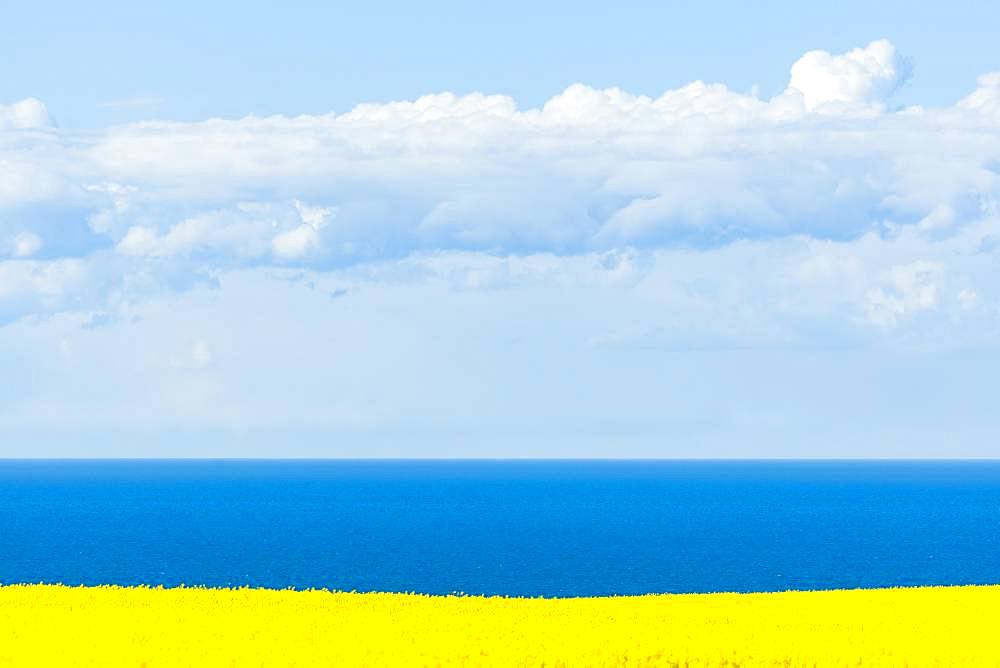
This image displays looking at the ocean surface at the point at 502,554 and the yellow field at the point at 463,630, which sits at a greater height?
the ocean surface at the point at 502,554

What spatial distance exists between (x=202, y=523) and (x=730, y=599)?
170078 mm

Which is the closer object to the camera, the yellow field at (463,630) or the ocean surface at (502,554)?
the yellow field at (463,630)

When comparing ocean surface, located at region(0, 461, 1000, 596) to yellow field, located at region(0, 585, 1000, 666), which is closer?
yellow field, located at region(0, 585, 1000, 666)

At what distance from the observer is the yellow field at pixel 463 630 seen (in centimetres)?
2103

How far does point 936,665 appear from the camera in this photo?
21.3 meters

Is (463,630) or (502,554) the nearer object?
(463,630)

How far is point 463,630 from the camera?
2331 centimetres

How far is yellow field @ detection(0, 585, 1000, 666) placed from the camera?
21.0 m

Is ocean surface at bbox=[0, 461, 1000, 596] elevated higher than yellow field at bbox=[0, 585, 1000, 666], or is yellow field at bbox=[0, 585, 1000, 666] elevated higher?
ocean surface at bbox=[0, 461, 1000, 596]

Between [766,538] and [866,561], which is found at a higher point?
[766,538]

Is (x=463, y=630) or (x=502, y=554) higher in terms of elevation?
(x=502, y=554)

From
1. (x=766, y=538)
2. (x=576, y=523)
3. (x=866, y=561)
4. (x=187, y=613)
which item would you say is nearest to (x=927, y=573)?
(x=866, y=561)

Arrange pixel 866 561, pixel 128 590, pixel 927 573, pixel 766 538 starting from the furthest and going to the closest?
pixel 766 538
pixel 866 561
pixel 927 573
pixel 128 590

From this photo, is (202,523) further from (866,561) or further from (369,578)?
(866,561)
